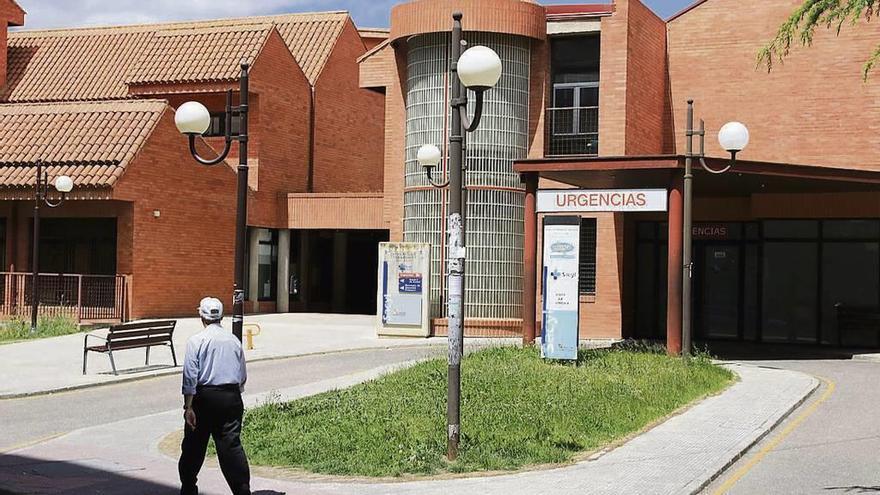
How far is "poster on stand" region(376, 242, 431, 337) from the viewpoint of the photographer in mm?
26797

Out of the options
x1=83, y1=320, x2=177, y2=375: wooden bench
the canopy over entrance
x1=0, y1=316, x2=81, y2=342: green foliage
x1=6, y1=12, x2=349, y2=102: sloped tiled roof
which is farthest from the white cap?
x1=6, y1=12, x2=349, y2=102: sloped tiled roof

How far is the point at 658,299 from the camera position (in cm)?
2870

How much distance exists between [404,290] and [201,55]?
14.5m

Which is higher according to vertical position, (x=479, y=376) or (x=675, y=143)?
(x=675, y=143)

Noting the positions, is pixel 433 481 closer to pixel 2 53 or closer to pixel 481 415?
pixel 481 415

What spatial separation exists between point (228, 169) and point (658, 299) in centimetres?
1468

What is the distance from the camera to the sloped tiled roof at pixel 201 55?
35.6 meters

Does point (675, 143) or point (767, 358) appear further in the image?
point (675, 143)

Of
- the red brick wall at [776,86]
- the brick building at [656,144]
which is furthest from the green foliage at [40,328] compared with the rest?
the red brick wall at [776,86]

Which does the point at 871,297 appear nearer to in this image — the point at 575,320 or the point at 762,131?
the point at 762,131

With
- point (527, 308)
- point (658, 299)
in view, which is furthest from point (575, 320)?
point (658, 299)

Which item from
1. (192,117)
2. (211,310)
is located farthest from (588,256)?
(211,310)

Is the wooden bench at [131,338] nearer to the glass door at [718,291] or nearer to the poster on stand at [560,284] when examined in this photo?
the poster on stand at [560,284]

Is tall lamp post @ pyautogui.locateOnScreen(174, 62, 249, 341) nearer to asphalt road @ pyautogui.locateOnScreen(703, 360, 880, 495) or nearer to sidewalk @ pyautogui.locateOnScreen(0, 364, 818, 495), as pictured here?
sidewalk @ pyautogui.locateOnScreen(0, 364, 818, 495)
